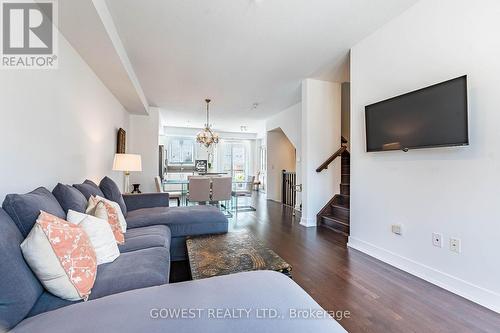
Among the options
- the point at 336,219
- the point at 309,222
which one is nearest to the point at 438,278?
the point at 336,219

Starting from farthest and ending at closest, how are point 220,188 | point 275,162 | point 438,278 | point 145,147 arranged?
1. point 275,162
2. point 145,147
3. point 220,188
4. point 438,278

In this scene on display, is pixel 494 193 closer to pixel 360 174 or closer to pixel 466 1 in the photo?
pixel 360 174

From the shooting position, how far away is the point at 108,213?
1.97 meters

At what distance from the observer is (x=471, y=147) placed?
1.90m

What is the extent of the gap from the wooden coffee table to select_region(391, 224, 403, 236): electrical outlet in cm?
156

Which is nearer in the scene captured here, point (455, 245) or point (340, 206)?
point (455, 245)

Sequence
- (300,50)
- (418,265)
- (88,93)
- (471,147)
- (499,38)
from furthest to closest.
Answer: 1. (300,50)
2. (88,93)
3. (418,265)
4. (471,147)
5. (499,38)

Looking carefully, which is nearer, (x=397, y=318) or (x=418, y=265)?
(x=397, y=318)

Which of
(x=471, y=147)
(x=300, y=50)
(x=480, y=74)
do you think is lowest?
(x=471, y=147)

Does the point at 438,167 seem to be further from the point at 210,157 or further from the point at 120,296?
the point at 210,157

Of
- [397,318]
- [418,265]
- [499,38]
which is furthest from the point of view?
[418,265]

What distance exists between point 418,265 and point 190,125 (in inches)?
313

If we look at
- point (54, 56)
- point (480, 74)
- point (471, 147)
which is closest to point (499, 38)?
point (480, 74)

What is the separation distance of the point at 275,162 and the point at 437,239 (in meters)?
5.59
